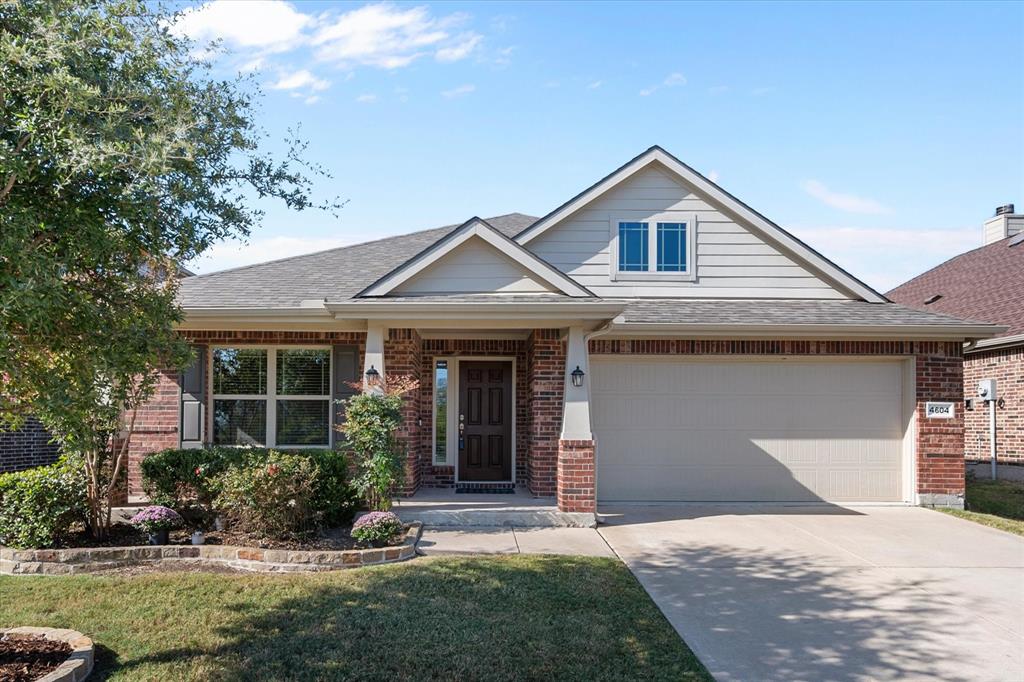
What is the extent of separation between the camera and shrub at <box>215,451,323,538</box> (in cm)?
766

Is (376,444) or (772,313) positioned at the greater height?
(772,313)

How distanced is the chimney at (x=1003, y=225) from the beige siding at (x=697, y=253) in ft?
40.7

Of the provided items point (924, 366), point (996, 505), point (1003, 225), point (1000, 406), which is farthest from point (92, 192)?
point (1003, 225)

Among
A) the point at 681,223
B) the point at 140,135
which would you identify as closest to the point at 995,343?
the point at 681,223

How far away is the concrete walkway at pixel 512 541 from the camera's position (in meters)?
7.79

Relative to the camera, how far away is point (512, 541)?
8.33 m

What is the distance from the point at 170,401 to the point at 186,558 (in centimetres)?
425

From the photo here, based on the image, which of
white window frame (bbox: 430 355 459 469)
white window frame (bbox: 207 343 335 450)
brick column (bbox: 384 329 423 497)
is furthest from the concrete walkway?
white window frame (bbox: 207 343 335 450)

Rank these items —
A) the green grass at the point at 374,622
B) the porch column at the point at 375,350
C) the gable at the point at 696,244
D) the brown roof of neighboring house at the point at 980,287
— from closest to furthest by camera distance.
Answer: the green grass at the point at 374,622 → the porch column at the point at 375,350 → the gable at the point at 696,244 → the brown roof of neighboring house at the point at 980,287

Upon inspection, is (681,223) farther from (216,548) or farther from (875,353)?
(216,548)

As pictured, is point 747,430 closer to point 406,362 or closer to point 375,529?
point 406,362

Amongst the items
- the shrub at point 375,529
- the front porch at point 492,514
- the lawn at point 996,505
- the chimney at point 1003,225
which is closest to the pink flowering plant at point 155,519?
the shrub at point 375,529

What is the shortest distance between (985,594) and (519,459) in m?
6.87

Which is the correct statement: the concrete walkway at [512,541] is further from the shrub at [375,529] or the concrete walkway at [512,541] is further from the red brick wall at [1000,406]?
the red brick wall at [1000,406]
